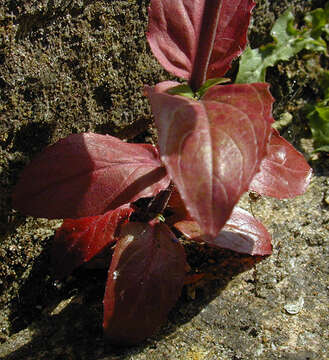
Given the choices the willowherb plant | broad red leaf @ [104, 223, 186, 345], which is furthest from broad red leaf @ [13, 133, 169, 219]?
broad red leaf @ [104, 223, 186, 345]

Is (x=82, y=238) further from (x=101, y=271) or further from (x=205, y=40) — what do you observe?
(x=205, y=40)

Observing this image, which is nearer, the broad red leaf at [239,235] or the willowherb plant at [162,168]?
the willowherb plant at [162,168]

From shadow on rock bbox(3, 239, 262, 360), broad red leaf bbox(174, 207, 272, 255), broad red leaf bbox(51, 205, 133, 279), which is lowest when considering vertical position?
shadow on rock bbox(3, 239, 262, 360)

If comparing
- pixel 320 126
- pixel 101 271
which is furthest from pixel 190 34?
pixel 320 126

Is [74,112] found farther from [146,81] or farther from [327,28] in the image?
[327,28]

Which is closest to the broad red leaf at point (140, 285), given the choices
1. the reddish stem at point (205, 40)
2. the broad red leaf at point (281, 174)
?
the broad red leaf at point (281, 174)

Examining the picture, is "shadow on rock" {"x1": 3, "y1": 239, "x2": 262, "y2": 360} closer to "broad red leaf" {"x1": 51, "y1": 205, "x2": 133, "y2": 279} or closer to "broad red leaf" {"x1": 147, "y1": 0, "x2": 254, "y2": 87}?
"broad red leaf" {"x1": 51, "y1": 205, "x2": 133, "y2": 279}

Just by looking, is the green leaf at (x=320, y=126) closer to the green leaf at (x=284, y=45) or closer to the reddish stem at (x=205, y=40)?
the green leaf at (x=284, y=45)

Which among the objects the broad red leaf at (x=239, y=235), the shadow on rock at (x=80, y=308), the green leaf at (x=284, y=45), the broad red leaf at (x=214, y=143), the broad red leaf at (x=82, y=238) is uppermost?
the broad red leaf at (x=214, y=143)
